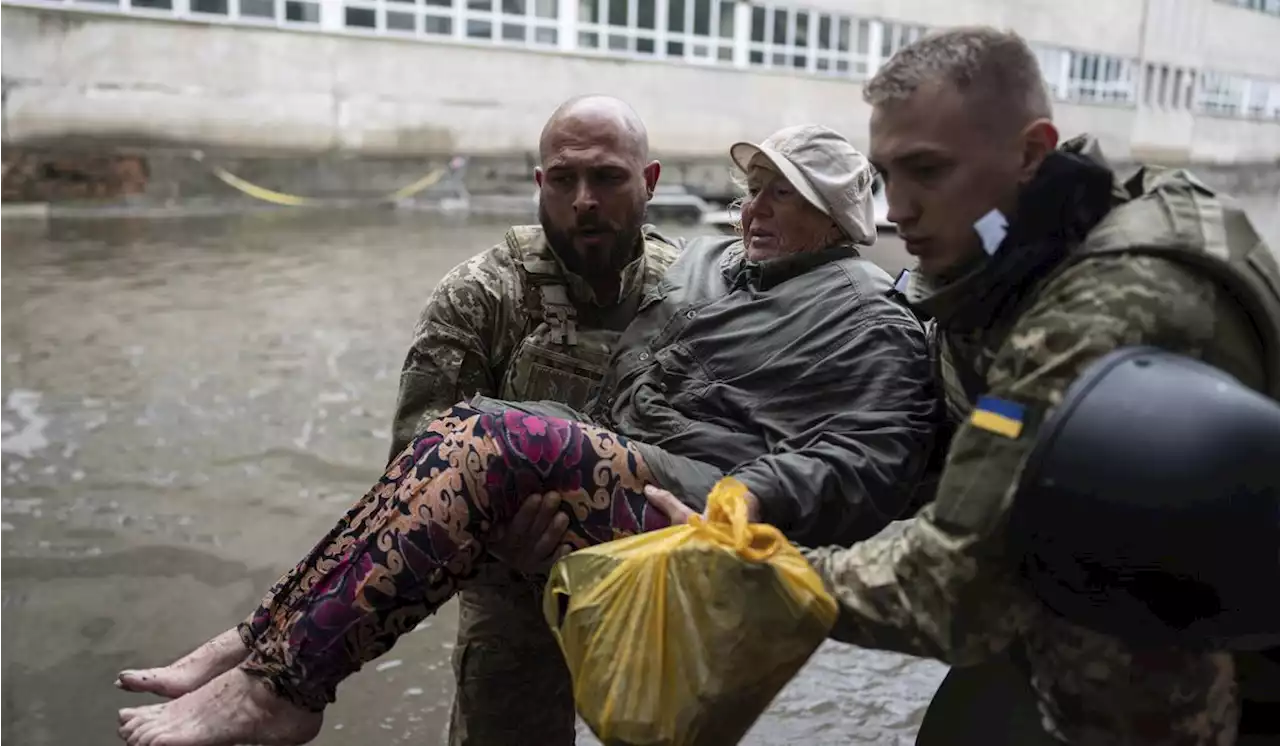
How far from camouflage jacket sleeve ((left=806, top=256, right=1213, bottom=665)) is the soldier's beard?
109cm

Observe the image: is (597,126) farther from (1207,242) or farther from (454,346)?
(1207,242)

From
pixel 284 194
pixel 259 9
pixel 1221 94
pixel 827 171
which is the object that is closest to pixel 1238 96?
pixel 1221 94

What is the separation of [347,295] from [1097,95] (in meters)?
27.6

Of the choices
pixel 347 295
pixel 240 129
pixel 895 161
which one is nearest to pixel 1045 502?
pixel 895 161

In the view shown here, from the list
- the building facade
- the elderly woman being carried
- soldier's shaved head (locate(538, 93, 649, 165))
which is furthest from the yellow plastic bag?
the building facade

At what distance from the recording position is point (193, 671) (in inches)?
86.1

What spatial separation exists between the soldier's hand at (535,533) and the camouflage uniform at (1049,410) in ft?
1.75

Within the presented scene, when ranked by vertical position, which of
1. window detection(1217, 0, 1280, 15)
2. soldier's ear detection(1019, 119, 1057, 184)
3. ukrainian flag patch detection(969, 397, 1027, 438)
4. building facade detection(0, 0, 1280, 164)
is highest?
window detection(1217, 0, 1280, 15)

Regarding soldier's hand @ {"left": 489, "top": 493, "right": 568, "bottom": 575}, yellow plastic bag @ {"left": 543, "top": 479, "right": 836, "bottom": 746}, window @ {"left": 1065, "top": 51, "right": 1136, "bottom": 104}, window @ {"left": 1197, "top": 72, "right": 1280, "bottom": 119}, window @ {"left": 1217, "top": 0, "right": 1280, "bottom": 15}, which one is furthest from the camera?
window @ {"left": 1217, "top": 0, "right": 1280, "bottom": 15}

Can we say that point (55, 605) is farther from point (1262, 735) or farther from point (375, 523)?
point (1262, 735)

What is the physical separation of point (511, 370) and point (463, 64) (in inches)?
759

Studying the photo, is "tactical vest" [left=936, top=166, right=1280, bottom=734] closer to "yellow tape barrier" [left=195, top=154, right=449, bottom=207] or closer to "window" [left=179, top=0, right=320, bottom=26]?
"yellow tape barrier" [left=195, top=154, right=449, bottom=207]

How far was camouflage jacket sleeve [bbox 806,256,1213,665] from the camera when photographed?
4.85ft

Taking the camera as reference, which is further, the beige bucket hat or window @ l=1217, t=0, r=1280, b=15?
window @ l=1217, t=0, r=1280, b=15
